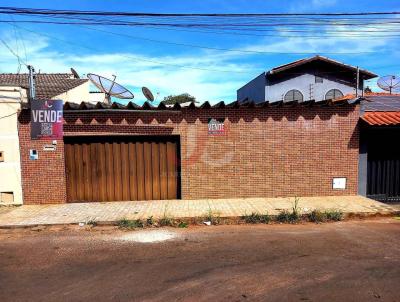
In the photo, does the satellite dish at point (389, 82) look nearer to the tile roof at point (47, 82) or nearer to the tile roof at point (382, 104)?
the tile roof at point (382, 104)

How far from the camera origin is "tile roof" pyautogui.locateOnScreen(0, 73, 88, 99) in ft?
44.0

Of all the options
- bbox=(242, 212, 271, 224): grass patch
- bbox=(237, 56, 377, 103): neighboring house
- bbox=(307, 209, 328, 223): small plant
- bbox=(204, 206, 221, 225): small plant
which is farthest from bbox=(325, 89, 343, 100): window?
bbox=(204, 206, 221, 225): small plant

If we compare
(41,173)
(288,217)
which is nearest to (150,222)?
(288,217)

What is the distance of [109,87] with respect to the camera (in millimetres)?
12438

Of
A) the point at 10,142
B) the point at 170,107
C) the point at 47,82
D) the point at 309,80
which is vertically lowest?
the point at 10,142

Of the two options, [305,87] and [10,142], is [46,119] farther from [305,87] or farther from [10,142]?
[305,87]

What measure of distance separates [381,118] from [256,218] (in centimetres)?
546

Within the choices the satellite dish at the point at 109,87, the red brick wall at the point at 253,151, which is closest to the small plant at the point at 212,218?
the red brick wall at the point at 253,151

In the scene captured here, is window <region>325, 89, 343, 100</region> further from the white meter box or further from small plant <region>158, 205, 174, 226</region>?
small plant <region>158, 205, 174, 226</region>

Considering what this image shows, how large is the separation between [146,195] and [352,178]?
6617 mm

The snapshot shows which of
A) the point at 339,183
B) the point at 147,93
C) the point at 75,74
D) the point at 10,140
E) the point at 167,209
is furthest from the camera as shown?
the point at 75,74

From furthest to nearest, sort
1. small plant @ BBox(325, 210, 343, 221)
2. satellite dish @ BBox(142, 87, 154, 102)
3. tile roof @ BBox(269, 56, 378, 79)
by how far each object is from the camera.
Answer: tile roof @ BBox(269, 56, 378, 79) < satellite dish @ BBox(142, 87, 154, 102) < small plant @ BBox(325, 210, 343, 221)

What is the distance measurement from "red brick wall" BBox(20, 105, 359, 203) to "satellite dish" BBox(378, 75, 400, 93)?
7.14 meters

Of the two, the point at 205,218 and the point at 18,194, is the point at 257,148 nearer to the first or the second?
the point at 205,218
